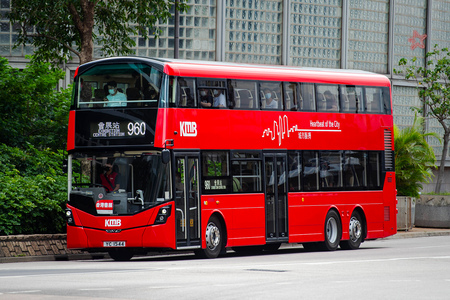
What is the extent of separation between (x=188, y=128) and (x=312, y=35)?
18299mm

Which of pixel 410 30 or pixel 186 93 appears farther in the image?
pixel 410 30

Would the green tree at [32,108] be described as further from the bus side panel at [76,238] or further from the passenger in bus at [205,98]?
the passenger in bus at [205,98]

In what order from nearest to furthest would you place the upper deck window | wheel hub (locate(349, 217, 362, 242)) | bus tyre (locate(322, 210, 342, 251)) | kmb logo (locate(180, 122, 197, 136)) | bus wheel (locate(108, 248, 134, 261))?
the upper deck window, kmb logo (locate(180, 122, 197, 136)), bus wheel (locate(108, 248, 134, 261)), bus tyre (locate(322, 210, 342, 251)), wheel hub (locate(349, 217, 362, 242))

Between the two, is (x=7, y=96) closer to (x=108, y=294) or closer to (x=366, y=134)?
(x=366, y=134)

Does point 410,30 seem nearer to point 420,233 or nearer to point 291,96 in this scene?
point 420,233

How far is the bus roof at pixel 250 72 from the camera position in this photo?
20.0 meters

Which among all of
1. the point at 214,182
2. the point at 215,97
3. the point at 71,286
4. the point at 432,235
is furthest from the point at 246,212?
the point at 432,235

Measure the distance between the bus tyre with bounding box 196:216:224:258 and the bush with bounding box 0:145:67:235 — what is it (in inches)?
150

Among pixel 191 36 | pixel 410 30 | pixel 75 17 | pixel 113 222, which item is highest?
pixel 410 30

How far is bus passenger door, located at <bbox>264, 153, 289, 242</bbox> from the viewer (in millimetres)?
22109

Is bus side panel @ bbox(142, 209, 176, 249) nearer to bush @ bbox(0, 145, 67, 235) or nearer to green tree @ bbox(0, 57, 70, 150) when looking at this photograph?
bush @ bbox(0, 145, 67, 235)

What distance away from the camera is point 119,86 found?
20.0 metres
